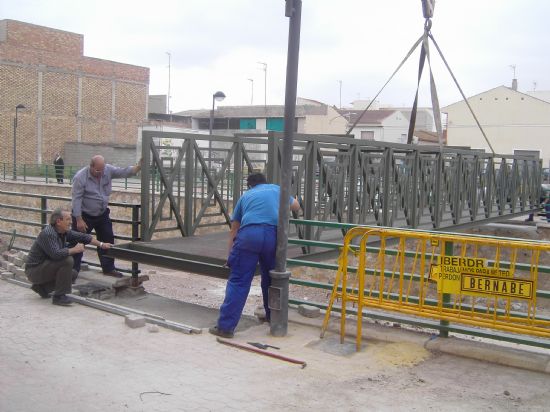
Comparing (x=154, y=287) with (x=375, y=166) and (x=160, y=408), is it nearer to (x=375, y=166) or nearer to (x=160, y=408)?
(x=375, y=166)

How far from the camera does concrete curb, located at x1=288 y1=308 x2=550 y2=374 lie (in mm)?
5562

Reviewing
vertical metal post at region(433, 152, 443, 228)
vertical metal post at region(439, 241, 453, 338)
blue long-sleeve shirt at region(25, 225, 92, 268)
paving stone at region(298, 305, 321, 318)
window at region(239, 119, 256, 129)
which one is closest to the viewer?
vertical metal post at region(439, 241, 453, 338)

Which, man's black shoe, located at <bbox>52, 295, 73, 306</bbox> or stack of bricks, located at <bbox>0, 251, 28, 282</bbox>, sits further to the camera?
stack of bricks, located at <bbox>0, 251, 28, 282</bbox>

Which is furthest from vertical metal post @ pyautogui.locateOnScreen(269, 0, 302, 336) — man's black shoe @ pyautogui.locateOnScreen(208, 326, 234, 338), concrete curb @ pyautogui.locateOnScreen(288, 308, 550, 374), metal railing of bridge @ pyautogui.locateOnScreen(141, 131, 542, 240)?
metal railing of bridge @ pyautogui.locateOnScreen(141, 131, 542, 240)

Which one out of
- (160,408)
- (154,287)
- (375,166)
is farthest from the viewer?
(154,287)

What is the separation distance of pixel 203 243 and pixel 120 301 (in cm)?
134

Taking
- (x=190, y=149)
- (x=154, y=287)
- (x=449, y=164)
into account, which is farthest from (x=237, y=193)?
(x=154, y=287)

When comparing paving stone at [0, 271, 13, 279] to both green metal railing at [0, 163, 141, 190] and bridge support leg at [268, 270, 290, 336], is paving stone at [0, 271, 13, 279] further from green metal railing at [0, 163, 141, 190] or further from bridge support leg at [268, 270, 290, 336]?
green metal railing at [0, 163, 141, 190]

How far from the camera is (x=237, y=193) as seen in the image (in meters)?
8.98

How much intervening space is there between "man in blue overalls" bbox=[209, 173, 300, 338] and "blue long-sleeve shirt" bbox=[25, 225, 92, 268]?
2.17 meters

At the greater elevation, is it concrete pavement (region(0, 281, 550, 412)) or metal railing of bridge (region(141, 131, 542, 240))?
metal railing of bridge (region(141, 131, 542, 240))

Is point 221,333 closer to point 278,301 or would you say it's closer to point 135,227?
point 278,301

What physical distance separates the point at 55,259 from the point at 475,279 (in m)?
4.69

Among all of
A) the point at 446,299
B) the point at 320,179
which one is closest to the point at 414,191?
the point at 320,179
